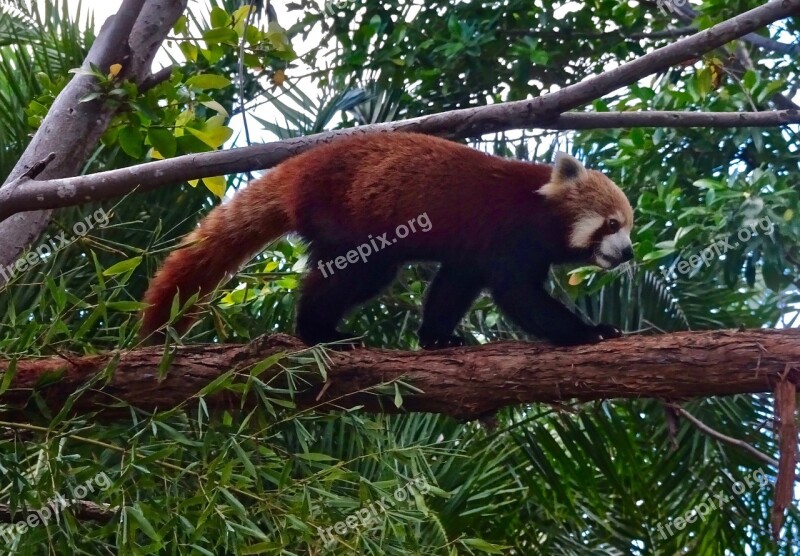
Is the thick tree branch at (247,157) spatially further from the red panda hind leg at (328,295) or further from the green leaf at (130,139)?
the red panda hind leg at (328,295)

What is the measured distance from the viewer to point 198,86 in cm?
260

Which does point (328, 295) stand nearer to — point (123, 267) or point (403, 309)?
point (123, 267)

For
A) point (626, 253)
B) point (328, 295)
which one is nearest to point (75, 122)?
point (328, 295)

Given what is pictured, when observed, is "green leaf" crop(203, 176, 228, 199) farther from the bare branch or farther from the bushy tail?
the bare branch

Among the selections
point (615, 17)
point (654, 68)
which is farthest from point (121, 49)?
point (615, 17)

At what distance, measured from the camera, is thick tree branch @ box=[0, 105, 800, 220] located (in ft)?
7.47

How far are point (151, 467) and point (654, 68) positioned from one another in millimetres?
1740

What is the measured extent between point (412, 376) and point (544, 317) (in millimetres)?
651

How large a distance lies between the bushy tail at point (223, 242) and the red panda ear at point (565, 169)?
1007 millimetres

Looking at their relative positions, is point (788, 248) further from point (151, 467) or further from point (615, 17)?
point (151, 467)

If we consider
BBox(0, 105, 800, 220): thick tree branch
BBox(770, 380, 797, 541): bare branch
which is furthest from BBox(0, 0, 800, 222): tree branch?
BBox(770, 380, 797, 541): bare branch

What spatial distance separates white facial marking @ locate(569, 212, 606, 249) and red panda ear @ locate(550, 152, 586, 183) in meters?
0.15

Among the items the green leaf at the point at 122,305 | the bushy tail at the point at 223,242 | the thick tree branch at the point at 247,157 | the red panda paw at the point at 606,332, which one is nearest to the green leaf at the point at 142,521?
the green leaf at the point at 122,305

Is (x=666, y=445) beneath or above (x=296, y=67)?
beneath
